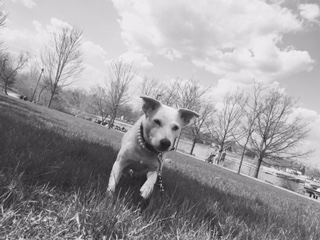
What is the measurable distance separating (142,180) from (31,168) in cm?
146

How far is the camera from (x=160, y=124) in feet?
8.61

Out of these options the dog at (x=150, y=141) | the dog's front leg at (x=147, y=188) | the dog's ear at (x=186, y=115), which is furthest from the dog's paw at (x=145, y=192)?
the dog's ear at (x=186, y=115)

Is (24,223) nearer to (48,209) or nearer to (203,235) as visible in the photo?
(48,209)

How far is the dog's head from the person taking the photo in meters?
2.45

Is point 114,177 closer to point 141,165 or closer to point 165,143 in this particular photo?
point 141,165

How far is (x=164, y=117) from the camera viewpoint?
2674 millimetres

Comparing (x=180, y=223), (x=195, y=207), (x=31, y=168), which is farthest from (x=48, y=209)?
(x=195, y=207)

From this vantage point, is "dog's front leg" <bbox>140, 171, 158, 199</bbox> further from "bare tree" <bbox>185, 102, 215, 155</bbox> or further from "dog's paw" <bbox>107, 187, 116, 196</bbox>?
"bare tree" <bbox>185, 102, 215, 155</bbox>

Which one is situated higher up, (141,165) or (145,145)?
(145,145)

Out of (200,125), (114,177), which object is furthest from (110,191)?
(200,125)

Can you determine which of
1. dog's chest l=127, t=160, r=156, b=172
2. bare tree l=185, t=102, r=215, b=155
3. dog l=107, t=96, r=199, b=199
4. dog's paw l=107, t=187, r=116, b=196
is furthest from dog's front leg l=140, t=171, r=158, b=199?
bare tree l=185, t=102, r=215, b=155

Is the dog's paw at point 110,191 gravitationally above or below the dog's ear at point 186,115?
below

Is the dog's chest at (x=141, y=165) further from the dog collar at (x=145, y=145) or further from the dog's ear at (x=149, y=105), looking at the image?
the dog's ear at (x=149, y=105)

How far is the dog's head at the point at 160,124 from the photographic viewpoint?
8.02ft
